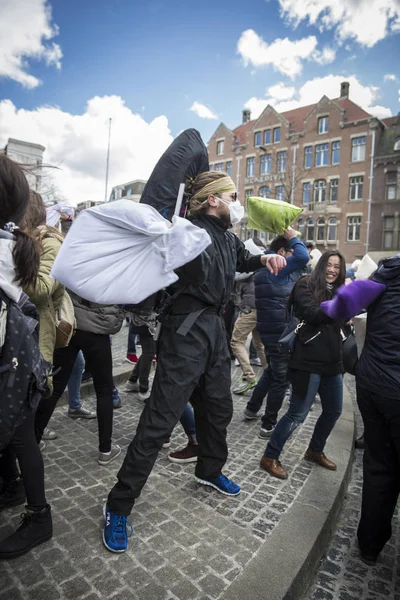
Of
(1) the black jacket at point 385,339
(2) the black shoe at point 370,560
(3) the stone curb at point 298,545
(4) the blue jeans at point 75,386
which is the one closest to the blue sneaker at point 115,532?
(3) the stone curb at point 298,545

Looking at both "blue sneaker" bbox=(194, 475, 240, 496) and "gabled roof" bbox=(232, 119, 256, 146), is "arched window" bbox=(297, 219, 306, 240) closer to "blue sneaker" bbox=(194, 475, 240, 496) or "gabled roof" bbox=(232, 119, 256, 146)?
"gabled roof" bbox=(232, 119, 256, 146)

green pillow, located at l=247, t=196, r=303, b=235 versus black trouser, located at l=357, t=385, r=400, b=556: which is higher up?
green pillow, located at l=247, t=196, r=303, b=235

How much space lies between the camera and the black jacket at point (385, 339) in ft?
7.68

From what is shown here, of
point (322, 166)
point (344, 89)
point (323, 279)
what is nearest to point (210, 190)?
point (323, 279)

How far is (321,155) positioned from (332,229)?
22.5 feet

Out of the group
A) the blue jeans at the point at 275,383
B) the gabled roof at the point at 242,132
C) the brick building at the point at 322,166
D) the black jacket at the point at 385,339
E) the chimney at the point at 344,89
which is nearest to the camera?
the black jacket at the point at 385,339

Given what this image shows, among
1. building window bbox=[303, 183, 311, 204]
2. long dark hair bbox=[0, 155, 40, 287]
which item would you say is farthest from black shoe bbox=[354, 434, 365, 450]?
building window bbox=[303, 183, 311, 204]

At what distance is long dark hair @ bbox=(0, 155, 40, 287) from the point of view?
1.73 meters

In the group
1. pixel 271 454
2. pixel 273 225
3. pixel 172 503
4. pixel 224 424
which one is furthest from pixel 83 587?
pixel 273 225

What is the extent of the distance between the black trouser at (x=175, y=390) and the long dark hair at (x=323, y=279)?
1067 millimetres

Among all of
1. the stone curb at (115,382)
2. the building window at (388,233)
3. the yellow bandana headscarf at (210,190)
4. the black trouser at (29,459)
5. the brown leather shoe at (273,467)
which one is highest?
the building window at (388,233)

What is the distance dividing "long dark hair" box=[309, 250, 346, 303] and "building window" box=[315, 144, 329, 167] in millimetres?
34821

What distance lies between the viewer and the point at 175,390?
8.09ft

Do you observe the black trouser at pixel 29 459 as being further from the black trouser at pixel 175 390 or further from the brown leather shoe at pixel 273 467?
the brown leather shoe at pixel 273 467
